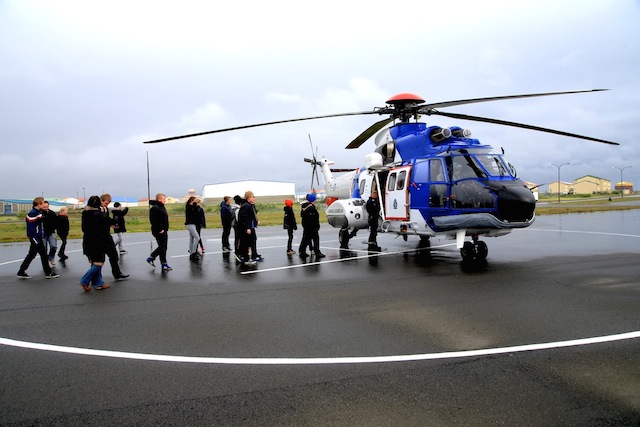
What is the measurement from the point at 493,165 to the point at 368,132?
14.2 feet

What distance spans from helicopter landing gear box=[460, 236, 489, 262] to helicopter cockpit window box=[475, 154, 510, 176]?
1.72m

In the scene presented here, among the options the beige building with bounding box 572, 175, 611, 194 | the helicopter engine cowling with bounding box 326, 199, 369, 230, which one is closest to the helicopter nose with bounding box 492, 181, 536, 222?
the helicopter engine cowling with bounding box 326, 199, 369, 230

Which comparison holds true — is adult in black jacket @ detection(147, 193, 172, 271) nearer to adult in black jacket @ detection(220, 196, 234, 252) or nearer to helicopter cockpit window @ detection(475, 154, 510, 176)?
adult in black jacket @ detection(220, 196, 234, 252)

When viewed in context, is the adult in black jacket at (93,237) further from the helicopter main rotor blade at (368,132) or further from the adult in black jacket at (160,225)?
the helicopter main rotor blade at (368,132)

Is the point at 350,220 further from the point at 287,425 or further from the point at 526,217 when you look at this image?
the point at 287,425

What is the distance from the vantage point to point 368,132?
1376 centimetres

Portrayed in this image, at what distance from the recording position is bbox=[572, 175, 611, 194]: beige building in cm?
15525

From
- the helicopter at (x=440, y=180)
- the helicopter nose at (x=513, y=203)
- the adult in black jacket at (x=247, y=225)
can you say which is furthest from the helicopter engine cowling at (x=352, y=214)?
the helicopter nose at (x=513, y=203)

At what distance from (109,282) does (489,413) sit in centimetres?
858

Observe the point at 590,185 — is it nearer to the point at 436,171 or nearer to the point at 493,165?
the point at 493,165

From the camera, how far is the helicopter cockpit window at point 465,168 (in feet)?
34.3

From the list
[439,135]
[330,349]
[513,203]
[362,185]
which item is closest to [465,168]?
[439,135]

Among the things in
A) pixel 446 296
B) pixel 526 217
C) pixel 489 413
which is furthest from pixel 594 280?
pixel 489 413

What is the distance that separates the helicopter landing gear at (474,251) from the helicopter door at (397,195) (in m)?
1.73
